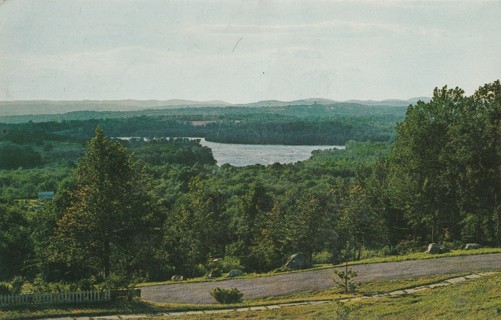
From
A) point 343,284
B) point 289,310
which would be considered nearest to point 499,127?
point 343,284

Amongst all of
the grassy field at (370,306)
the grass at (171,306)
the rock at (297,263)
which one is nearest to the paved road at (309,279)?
the grass at (171,306)

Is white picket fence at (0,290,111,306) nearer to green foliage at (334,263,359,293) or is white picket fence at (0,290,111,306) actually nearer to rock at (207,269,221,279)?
rock at (207,269,221,279)

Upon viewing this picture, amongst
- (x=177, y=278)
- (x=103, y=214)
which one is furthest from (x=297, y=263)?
(x=103, y=214)

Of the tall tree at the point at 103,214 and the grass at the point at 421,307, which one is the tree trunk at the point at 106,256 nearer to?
the tall tree at the point at 103,214

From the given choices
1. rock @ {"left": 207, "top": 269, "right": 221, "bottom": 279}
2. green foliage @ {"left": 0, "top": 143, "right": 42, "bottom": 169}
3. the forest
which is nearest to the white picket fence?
the forest

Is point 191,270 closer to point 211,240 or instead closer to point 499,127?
point 211,240
